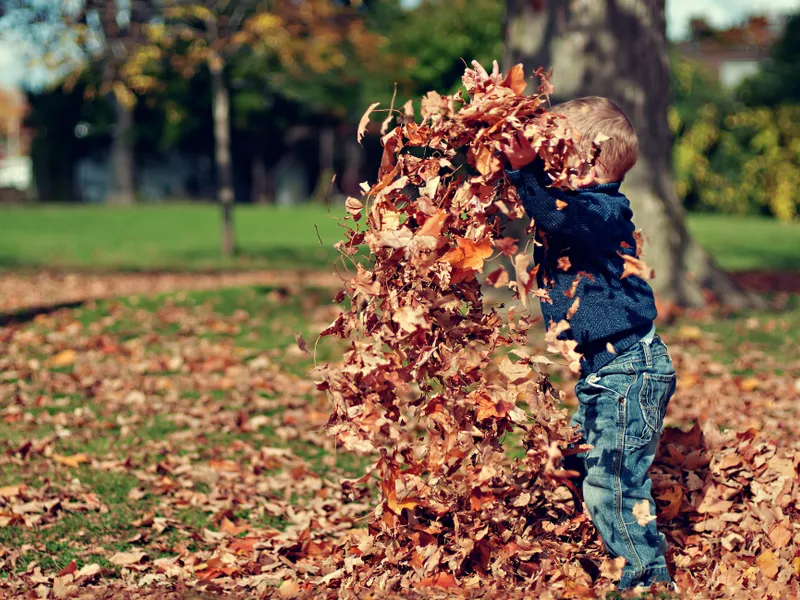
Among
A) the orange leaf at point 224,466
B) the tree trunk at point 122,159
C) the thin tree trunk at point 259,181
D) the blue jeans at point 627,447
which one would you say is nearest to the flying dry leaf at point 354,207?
the blue jeans at point 627,447

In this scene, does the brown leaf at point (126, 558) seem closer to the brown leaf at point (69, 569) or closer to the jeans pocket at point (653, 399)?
the brown leaf at point (69, 569)

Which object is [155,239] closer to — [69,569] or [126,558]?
[126,558]

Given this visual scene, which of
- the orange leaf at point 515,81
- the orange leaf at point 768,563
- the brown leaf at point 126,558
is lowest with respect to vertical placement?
the brown leaf at point 126,558

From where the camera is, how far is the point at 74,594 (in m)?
3.47

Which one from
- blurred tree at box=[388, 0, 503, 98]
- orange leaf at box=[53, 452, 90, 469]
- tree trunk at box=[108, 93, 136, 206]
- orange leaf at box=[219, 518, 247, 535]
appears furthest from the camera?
tree trunk at box=[108, 93, 136, 206]

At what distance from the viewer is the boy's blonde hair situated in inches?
124

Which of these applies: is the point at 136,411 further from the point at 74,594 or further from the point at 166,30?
the point at 166,30

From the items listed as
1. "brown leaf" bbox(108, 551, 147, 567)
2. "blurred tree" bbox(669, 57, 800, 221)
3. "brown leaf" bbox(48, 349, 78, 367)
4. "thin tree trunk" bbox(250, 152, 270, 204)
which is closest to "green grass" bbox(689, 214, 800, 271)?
"blurred tree" bbox(669, 57, 800, 221)

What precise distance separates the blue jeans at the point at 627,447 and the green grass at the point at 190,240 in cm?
588

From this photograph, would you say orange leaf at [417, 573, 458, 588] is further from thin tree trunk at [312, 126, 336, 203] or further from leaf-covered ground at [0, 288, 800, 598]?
thin tree trunk at [312, 126, 336, 203]

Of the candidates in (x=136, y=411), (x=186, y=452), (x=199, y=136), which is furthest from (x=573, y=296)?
(x=199, y=136)

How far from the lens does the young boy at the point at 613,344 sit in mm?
3164

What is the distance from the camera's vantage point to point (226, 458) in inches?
208

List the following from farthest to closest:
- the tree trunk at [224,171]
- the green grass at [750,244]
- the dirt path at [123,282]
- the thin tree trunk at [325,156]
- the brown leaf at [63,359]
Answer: the thin tree trunk at [325,156] < the tree trunk at [224,171] < the green grass at [750,244] < the dirt path at [123,282] < the brown leaf at [63,359]
